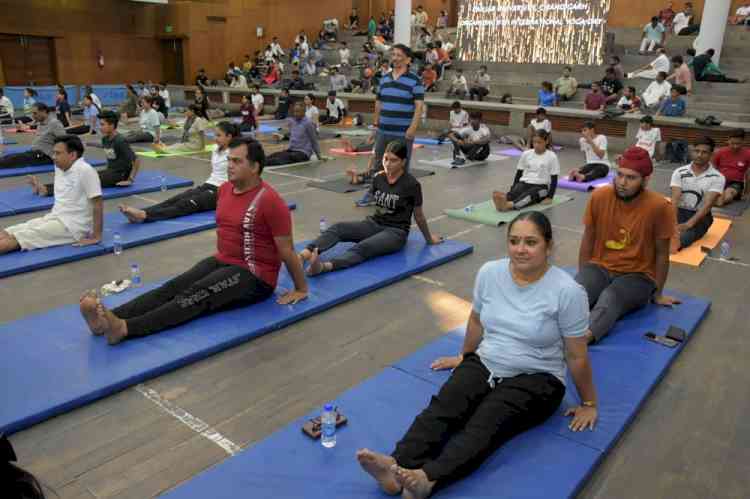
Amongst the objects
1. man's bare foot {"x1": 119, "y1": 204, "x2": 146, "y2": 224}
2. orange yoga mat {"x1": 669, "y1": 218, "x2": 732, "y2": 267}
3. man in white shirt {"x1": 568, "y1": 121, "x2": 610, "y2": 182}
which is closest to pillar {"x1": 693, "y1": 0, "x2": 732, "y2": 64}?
man in white shirt {"x1": 568, "y1": 121, "x2": 610, "y2": 182}

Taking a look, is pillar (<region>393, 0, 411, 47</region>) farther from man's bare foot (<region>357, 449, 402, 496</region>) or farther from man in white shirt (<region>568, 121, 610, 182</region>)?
man's bare foot (<region>357, 449, 402, 496</region>)

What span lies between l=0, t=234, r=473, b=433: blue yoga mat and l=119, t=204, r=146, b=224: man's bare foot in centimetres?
181

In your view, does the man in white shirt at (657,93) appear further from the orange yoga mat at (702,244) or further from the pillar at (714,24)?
the orange yoga mat at (702,244)

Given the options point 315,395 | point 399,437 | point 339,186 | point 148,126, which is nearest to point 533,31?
point 148,126

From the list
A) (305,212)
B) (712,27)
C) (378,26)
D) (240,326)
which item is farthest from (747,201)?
(378,26)

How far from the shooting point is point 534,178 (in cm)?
693

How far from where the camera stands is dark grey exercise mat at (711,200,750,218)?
690 cm

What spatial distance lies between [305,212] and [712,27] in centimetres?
1197

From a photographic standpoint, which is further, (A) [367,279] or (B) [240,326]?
(A) [367,279]

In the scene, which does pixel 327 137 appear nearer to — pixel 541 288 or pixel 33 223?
pixel 33 223

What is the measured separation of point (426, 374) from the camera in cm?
302

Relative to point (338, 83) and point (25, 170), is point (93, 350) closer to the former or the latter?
point (25, 170)

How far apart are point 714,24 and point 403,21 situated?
8.20m

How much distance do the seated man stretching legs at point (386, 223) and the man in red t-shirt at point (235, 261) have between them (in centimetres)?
83
